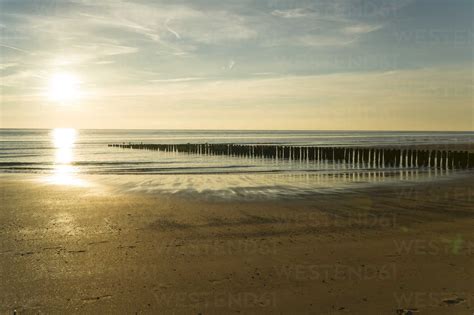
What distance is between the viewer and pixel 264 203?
1638cm

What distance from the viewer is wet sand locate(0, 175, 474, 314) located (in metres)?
6.97

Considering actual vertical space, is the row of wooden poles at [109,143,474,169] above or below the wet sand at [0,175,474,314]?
below

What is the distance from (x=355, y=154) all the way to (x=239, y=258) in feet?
115

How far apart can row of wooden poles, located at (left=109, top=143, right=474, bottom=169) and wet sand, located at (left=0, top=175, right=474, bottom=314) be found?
21.6m

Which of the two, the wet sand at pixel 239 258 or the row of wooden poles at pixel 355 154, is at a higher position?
the wet sand at pixel 239 258

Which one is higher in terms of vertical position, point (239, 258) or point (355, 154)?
point (239, 258)

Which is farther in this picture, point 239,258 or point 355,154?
point 355,154

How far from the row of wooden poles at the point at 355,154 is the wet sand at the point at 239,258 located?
21564 mm

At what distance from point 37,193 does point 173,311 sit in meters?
15.4

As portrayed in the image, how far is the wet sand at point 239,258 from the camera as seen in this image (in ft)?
22.9

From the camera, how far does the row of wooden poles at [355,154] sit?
35.8 meters

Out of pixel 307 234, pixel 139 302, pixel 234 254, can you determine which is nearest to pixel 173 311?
pixel 139 302

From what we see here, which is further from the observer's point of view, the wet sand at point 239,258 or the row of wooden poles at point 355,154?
the row of wooden poles at point 355,154

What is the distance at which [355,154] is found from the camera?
42312 mm
